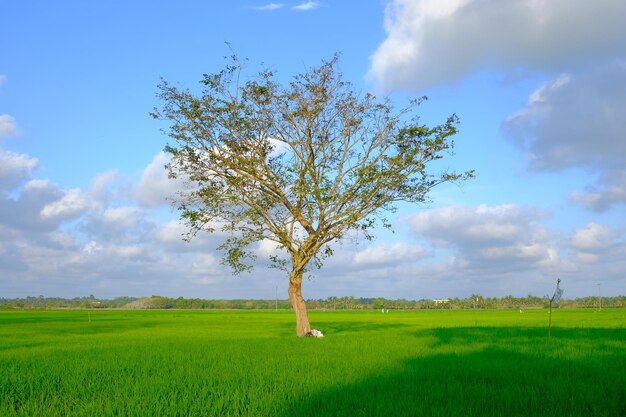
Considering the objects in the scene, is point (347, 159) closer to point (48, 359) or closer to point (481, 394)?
point (48, 359)

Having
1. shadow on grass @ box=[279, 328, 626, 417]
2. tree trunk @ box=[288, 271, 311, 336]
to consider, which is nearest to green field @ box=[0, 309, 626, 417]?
shadow on grass @ box=[279, 328, 626, 417]

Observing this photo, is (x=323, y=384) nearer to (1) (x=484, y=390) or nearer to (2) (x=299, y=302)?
(1) (x=484, y=390)

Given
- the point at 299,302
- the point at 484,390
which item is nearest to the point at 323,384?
the point at 484,390

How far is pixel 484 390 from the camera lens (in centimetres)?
1066

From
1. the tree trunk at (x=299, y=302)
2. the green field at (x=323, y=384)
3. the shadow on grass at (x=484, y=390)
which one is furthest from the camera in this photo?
the tree trunk at (x=299, y=302)

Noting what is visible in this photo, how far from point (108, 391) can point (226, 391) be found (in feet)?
8.27

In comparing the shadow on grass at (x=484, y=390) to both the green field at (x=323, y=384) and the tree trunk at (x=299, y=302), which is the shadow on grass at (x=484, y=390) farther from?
the tree trunk at (x=299, y=302)

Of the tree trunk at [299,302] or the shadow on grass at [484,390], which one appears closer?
the shadow on grass at [484,390]

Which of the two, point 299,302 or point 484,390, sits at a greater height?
point 299,302

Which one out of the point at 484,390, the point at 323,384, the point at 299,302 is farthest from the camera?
the point at 299,302

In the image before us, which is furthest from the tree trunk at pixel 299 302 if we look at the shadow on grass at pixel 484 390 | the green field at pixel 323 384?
the shadow on grass at pixel 484 390

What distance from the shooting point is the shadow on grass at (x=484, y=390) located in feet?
29.6

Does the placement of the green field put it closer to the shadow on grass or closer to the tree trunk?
the shadow on grass

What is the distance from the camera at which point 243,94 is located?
28.6 metres
